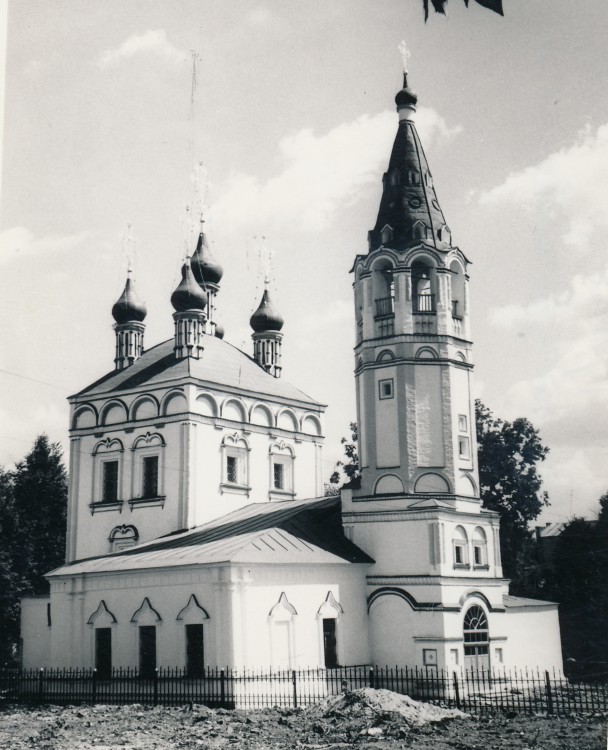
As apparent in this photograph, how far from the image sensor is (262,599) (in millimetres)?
20531

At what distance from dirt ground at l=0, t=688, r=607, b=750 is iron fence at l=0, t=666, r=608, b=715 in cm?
142

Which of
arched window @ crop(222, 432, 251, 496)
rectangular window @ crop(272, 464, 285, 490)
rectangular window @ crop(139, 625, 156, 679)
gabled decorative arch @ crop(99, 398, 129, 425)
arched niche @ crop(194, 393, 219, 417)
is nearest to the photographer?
rectangular window @ crop(139, 625, 156, 679)

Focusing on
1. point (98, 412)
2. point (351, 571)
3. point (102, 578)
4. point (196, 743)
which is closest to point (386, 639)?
point (351, 571)

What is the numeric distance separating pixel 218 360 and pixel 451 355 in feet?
26.5

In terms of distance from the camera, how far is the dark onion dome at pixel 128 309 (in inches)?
1198

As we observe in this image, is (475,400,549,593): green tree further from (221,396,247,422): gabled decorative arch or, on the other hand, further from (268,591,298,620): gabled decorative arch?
(268,591,298,620): gabled decorative arch

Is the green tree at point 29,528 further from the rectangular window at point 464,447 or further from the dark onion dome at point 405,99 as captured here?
the dark onion dome at point 405,99

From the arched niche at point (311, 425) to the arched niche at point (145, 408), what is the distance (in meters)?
5.31

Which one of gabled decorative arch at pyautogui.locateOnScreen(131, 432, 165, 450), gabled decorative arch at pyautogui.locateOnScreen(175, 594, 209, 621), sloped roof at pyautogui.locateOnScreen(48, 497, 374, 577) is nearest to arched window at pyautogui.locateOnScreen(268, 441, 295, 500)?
sloped roof at pyautogui.locateOnScreen(48, 497, 374, 577)

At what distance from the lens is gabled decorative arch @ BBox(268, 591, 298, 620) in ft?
67.9

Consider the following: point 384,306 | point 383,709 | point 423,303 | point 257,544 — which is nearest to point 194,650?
point 257,544

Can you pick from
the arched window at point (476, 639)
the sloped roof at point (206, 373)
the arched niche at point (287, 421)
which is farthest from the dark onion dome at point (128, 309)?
the arched window at point (476, 639)

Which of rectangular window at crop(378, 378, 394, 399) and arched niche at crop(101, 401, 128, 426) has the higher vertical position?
arched niche at crop(101, 401, 128, 426)

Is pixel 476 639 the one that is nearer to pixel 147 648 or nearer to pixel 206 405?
pixel 147 648
